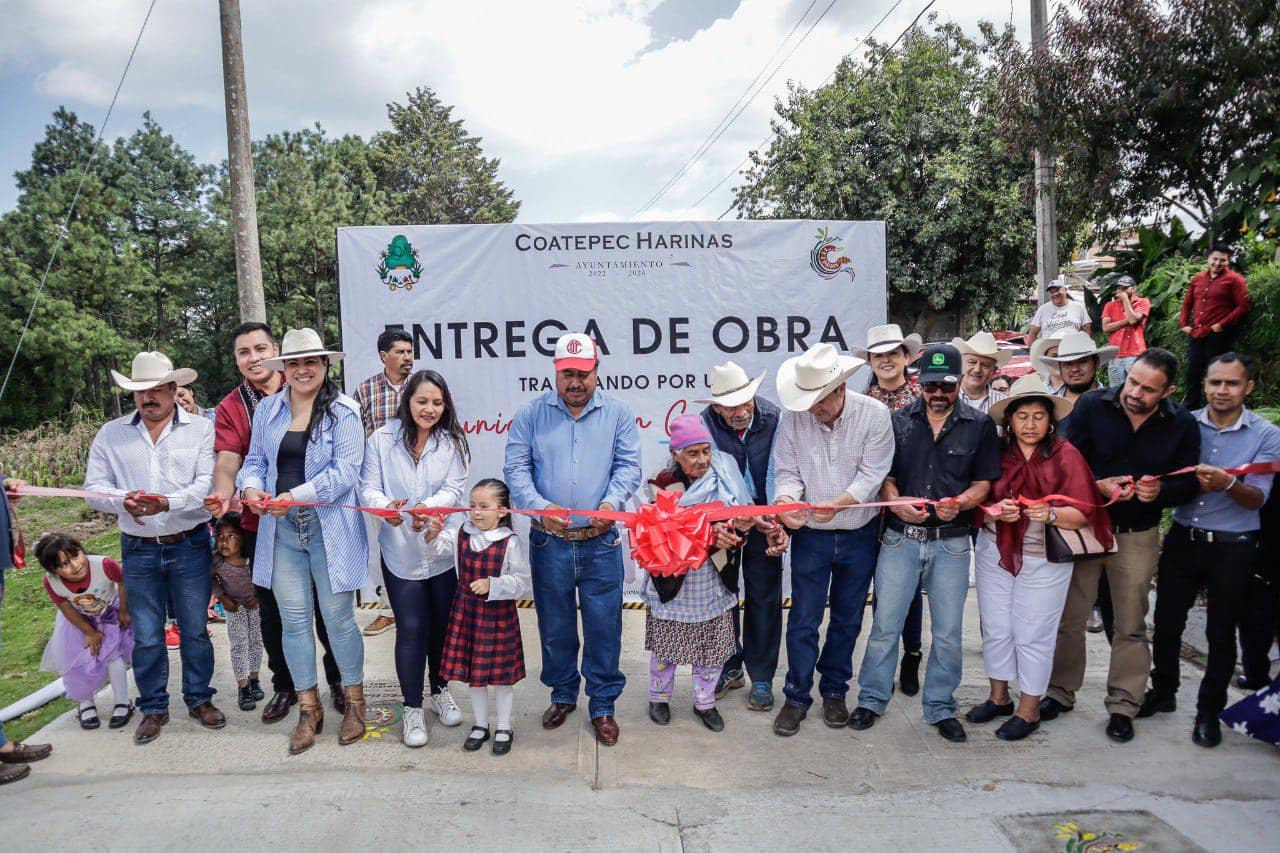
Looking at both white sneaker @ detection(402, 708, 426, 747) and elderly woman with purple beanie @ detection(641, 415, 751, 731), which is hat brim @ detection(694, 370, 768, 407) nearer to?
elderly woman with purple beanie @ detection(641, 415, 751, 731)

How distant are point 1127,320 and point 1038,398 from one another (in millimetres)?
5944

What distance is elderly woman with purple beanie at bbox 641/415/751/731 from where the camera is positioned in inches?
159

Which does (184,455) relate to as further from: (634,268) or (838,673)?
(838,673)

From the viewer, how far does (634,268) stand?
19.9ft

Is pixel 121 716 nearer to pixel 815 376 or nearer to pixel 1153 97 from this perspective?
pixel 815 376

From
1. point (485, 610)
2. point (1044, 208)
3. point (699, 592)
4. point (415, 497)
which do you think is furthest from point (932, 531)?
point (1044, 208)

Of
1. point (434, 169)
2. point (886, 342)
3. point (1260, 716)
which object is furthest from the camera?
point (434, 169)

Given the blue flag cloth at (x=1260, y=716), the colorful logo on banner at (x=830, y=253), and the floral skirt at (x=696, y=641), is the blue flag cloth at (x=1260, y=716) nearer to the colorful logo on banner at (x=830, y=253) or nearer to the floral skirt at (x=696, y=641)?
the floral skirt at (x=696, y=641)

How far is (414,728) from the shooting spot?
13.3 ft

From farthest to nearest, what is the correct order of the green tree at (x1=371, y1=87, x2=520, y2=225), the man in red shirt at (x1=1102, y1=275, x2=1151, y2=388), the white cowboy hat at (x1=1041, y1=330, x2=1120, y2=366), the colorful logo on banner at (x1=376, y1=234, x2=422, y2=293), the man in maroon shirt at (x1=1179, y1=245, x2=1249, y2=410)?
the green tree at (x1=371, y1=87, x2=520, y2=225) → the man in red shirt at (x1=1102, y1=275, x2=1151, y2=388) → the man in maroon shirt at (x1=1179, y1=245, x2=1249, y2=410) → the colorful logo on banner at (x1=376, y1=234, x2=422, y2=293) → the white cowboy hat at (x1=1041, y1=330, x2=1120, y2=366)

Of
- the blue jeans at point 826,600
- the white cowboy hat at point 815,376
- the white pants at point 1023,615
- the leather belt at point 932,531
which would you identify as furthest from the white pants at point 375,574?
the white pants at point 1023,615

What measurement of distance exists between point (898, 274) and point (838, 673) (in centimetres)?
1822

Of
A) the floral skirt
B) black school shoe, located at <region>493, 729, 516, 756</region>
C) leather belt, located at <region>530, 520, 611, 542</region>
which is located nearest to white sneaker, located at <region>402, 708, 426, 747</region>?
black school shoe, located at <region>493, 729, 516, 756</region>

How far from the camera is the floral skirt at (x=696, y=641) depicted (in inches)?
163
